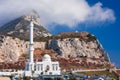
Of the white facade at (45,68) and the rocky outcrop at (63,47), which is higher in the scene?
the rocky outcrop at (63,47)

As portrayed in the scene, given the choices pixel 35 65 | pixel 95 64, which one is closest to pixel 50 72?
pixel 35 65

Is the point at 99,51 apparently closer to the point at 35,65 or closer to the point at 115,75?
the point at 115,75

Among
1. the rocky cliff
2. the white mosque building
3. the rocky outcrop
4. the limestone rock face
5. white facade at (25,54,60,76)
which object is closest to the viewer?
white facade at (25,54,60,76)

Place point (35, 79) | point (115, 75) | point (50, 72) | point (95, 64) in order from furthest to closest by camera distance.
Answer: point (95, 64) → point (115, 75) → point (50, 72) → point (35, 79)

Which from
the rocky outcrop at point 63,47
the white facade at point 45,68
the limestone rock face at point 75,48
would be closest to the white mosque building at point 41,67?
the white facade at point 45,68

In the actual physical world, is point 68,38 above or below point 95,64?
above

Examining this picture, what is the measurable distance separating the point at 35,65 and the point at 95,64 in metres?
34.4

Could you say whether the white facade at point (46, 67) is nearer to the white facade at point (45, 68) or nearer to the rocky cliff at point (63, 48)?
the white facade at point (45, 68)

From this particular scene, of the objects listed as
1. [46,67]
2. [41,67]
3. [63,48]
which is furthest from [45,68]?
[63,48]

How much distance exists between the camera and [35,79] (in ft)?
355

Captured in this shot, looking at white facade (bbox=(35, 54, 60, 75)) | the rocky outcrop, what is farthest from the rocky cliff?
white facade (bbox=(35, 54, 60, 75))

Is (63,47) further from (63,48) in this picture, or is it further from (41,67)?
(41,67)

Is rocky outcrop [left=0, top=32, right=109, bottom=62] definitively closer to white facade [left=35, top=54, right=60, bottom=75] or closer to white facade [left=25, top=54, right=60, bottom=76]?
white facade [left=25, top=54, right=60, bottom=76]

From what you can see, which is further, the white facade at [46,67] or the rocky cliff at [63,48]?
the rocky cliff at [63,48]
